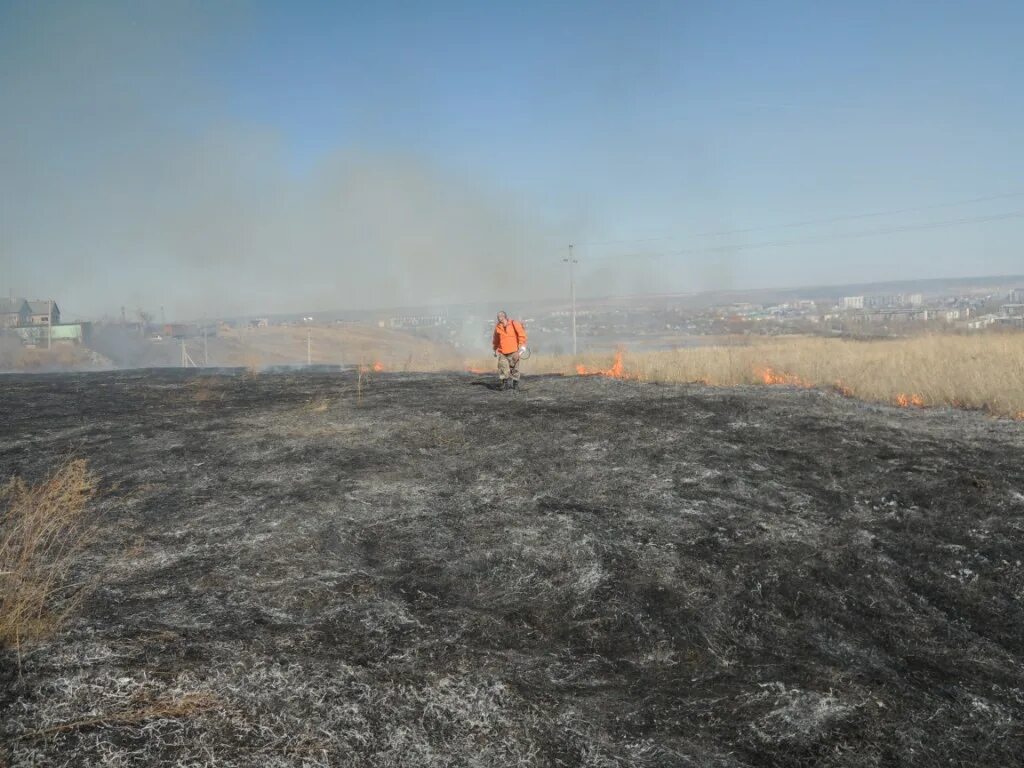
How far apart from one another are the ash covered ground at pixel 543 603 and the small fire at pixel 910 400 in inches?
118

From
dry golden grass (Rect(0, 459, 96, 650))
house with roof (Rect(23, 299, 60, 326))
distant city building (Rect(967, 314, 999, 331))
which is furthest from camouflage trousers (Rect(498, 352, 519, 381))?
house with roof (Rect(23, 299, 60, 326))

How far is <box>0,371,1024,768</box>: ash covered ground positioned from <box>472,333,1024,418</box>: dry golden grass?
3.34 meters

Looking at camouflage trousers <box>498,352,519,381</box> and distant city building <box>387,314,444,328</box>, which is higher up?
distant city building <box>387,314,444,328</box>

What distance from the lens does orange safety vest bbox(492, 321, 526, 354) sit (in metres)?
14.9

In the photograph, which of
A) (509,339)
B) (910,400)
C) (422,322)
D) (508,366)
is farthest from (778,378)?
(422,322)

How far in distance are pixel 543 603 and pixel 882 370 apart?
47.3 feet

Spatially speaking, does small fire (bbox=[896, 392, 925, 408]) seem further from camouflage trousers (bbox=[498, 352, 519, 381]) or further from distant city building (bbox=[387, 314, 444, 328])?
distant city building (bbox=[387, 314, 444, 328])

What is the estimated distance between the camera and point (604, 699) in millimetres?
4016

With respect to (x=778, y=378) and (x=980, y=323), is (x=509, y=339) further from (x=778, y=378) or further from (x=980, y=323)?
(x=980, y=323)

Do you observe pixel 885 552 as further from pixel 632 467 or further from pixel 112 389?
pixel 112 389

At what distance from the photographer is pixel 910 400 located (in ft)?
46.4

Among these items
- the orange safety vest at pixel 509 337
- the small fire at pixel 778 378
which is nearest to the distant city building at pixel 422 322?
the small fire at pixel 778 378

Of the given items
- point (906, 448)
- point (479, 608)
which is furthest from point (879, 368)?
point (479, 608)

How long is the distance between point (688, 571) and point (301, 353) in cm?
6273
